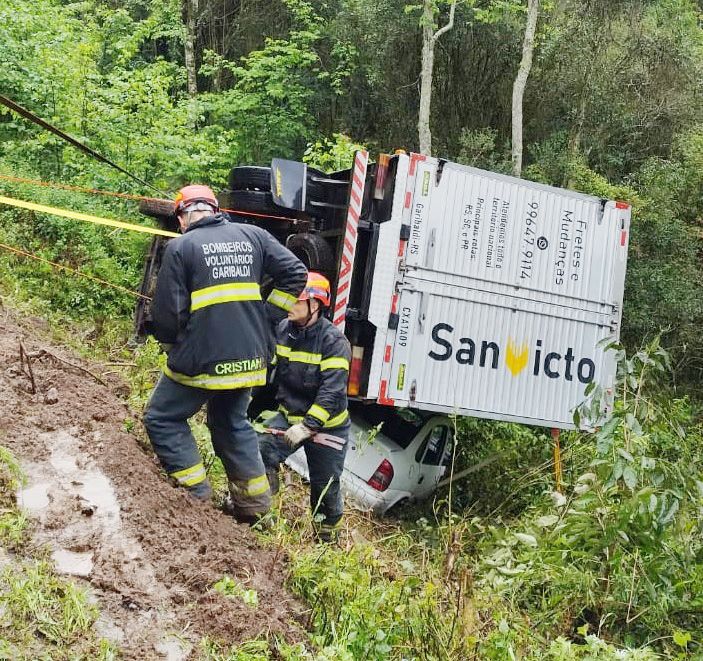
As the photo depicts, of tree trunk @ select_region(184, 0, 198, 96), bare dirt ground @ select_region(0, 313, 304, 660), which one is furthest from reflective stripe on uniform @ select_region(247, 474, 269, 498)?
tree trunk @ select_region(184, 0, 198, 96)

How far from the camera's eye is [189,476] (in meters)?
4.54

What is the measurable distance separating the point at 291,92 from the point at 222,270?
53.4 feet

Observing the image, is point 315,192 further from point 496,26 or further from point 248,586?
point 496,26

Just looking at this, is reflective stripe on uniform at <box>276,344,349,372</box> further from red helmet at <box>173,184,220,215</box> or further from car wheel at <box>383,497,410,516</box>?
car wheel at <box>383,497,410,516</box>

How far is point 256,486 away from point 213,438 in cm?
35

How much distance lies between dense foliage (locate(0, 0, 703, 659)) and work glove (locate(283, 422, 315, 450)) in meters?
0.83

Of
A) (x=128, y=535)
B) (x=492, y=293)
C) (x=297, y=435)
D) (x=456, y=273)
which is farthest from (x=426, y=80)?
(x=128, y=535)

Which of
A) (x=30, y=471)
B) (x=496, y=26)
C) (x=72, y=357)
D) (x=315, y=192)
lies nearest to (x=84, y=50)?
(x=315, y=192)

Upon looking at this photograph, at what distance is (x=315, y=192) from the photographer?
7.53 metres

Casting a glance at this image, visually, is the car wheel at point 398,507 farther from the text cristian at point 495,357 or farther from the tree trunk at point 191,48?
the tree trunk at point 191,48

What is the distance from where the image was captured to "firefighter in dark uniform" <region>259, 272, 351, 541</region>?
536 centimetres

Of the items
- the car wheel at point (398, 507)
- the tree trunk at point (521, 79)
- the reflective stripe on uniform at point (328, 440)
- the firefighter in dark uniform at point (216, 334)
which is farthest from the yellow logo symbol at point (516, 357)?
the tree trunk at point (521, 79)

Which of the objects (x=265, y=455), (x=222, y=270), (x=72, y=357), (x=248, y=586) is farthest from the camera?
(x=72, y=357)

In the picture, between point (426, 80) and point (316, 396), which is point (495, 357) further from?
point (426, 80)
